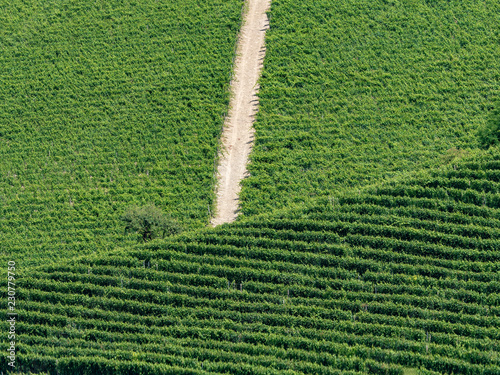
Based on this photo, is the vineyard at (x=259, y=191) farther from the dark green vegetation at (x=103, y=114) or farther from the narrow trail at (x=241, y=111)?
the narrow trail at (x=241, y=111)

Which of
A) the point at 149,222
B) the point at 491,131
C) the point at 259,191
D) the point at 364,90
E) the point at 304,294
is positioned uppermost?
the point at 364,90

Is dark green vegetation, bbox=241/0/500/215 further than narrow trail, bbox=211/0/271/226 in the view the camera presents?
Yes

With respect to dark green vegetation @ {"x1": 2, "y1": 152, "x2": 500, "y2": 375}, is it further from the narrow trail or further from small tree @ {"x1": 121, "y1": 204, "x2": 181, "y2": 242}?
the narrow trail

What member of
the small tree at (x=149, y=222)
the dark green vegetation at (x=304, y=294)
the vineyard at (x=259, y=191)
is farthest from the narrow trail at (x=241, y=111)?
the dark green vegetation at (x=304, y=294)

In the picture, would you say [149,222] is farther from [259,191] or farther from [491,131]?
[491,131]

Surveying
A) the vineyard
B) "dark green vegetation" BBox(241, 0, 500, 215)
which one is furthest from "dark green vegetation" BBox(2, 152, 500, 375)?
"dark green vegetation" BBox(241, 0, 500, 215)

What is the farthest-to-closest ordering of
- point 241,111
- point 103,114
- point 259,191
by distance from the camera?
point 103,114, point 241,111, point 259,191

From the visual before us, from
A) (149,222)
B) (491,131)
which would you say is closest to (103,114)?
(149,222)
